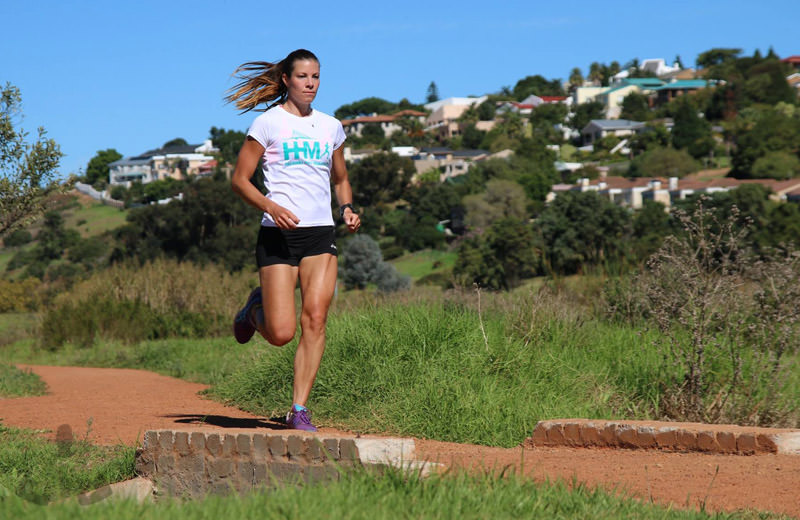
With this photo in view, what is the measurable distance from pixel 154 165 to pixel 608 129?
70.6 m

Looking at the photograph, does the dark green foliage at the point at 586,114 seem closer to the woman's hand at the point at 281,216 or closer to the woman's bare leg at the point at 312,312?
the woman's bare leg at the point at 312,312

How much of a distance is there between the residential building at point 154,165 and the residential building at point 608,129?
5560 cm

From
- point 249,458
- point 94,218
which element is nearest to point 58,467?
point 249,458

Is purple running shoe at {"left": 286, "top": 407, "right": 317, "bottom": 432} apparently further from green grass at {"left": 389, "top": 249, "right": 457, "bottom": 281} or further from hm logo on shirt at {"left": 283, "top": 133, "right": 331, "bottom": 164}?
green grass at {"left": 389, "top": 249, "right": 457, "bottom": 281}

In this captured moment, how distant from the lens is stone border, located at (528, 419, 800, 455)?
16.4 feet

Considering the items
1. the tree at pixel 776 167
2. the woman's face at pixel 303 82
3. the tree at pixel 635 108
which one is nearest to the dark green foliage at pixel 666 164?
the tree at pixel 776 167

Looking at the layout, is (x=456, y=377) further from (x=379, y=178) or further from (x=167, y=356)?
(x=379, y=178)

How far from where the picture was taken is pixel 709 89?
133125 mm

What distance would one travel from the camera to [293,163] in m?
5.43

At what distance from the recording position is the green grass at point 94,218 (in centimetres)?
8600

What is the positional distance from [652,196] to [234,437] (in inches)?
3189

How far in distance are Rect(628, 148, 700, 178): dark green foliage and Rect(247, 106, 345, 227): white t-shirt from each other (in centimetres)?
9427

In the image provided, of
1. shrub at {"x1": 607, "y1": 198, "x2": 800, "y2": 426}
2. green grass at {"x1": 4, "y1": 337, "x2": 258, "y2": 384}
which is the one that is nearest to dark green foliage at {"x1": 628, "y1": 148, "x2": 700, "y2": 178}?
green grass at {"x1": 4, "y1": 337, "x2": 258, "y2": 384}

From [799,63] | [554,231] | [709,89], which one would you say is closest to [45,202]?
[554,231]
